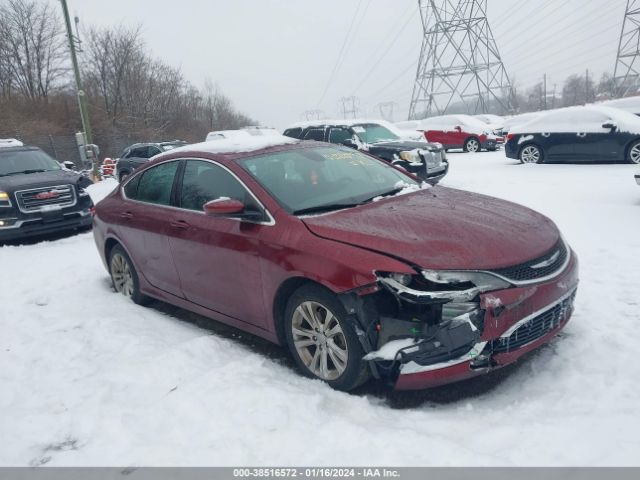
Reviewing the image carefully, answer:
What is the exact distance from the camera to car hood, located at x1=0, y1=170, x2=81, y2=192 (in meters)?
9.09

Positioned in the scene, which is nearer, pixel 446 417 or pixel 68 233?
pixel 446 417

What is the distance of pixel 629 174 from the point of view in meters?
10.8

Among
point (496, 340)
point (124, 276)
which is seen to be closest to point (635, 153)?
point (496, 340)

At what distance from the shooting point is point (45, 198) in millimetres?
9266

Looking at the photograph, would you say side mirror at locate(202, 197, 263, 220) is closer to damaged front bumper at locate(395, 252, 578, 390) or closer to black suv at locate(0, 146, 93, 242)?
damaged front bumper at locate(395, 252, 578, 390)

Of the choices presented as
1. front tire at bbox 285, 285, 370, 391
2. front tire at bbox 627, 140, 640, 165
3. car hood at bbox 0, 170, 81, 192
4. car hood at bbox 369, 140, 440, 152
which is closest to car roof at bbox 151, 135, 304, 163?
front tire at bbox 285, 285, 370, 391

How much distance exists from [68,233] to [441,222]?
9101mm

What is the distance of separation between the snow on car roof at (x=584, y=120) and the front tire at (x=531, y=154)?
0.47 m

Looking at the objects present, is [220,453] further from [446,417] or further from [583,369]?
[583,369]

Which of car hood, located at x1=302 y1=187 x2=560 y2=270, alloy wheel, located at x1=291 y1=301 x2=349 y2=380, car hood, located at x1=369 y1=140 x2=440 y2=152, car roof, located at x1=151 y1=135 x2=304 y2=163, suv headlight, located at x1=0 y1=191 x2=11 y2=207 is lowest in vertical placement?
alloy wheel, located at x1=291 y1=301 x2=349 y2=380

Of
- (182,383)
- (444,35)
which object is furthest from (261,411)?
(444,35)

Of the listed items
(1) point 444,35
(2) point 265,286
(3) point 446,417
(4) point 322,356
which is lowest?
(3) point 446,417

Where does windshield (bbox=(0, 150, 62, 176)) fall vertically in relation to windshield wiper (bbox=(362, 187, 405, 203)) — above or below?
above

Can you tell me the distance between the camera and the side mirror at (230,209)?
372cm
